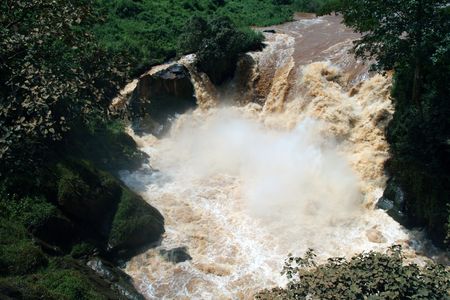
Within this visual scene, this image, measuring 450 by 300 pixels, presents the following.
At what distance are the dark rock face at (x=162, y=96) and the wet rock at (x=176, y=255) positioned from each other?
30.4ft

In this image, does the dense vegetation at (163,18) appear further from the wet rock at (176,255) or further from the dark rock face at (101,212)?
the wet rock at (176,255)

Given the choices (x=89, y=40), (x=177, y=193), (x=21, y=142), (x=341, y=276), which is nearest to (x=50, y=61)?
(x=89, y=40)

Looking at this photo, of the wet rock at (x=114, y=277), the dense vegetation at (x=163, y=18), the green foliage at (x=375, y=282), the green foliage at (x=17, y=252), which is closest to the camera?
the green foliage at (x=375, y=282)

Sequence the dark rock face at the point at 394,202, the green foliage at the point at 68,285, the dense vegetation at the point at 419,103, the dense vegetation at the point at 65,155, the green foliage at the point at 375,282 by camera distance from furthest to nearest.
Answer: the dark rock face at the point at 394,202 → the dense vegetation at the point at 419,103 → the green foliage at the point at 68,285 → the dense vegetation at the point at 65,155 → the green foliage at the point at 375,282

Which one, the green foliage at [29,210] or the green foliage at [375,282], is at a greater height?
the green foliage at [375,282]

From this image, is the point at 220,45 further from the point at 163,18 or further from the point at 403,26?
the point at 403,26

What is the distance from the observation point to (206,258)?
14.9m

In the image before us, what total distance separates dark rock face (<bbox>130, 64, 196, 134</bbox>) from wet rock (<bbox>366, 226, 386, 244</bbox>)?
11581 millimetres

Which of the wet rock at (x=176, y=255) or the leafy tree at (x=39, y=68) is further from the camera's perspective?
the wet rock at (x=176, y=255)

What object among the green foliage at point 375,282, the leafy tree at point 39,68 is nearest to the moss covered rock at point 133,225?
the leafy tree at point 39,68

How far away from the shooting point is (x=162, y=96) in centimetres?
2403

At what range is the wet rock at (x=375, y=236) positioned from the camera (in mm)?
14891

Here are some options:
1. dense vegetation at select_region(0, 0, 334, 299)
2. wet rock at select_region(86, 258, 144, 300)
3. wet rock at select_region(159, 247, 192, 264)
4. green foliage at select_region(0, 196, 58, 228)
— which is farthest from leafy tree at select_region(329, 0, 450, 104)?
green foliage at select_region(0, 196, 58, 228)

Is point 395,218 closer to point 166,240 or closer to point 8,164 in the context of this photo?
point 166,240
